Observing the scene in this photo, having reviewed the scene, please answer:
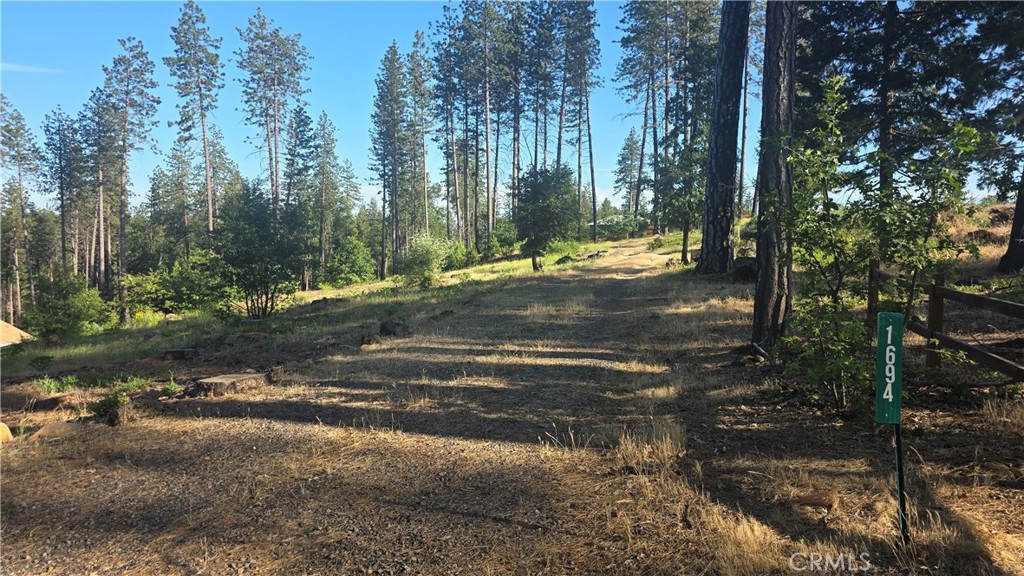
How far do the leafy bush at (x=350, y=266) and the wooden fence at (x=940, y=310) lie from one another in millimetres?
45711

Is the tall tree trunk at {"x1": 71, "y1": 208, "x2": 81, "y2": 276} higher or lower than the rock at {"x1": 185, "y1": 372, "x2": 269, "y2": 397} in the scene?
higher

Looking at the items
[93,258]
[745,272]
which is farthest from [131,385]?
[93,258]

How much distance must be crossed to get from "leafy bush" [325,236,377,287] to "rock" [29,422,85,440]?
42.2 m

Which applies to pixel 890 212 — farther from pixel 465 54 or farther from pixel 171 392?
pixel 465 54

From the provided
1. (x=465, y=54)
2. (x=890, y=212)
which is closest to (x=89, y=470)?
(x=890, y=212)

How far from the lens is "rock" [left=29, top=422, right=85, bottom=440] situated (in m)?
5.28

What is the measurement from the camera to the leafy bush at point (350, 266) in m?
47.7

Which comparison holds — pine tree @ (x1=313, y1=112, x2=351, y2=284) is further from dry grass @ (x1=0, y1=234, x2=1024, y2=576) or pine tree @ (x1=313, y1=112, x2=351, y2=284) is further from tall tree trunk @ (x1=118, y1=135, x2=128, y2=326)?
dry grass @ (x1=0, y1=234, x2=1024, y2=576)

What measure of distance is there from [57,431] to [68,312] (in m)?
28.0

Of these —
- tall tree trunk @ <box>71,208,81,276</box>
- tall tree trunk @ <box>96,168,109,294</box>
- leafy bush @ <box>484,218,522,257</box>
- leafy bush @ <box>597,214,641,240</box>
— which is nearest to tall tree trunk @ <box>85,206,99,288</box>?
tall tree trunk @ <box>96,168,109,294</box>

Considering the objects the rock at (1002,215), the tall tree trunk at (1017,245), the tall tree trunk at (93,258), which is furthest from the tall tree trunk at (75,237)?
the rock at (1002,215)

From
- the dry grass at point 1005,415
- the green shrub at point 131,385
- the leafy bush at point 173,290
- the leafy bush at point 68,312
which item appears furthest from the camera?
the leafy bush at point 173,290

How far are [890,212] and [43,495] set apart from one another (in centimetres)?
693

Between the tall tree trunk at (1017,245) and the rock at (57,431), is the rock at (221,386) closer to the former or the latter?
the rock at (57,431)
